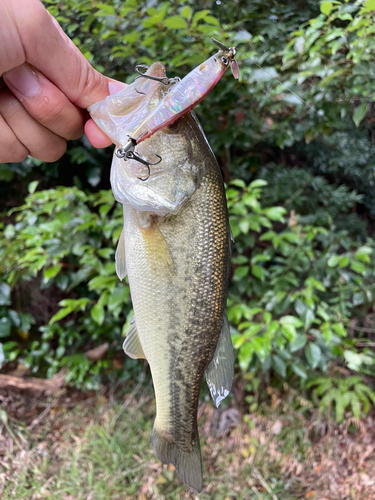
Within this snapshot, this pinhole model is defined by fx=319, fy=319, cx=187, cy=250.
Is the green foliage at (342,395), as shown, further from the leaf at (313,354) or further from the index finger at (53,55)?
the index finger at (53,55)

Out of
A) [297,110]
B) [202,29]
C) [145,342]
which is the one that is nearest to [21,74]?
[145,342]

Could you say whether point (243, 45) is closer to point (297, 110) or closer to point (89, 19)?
point (297, 110)

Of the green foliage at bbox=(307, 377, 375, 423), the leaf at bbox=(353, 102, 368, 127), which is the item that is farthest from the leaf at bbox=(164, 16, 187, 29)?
the green foliage at bbox=(307, 377, 375, 423)

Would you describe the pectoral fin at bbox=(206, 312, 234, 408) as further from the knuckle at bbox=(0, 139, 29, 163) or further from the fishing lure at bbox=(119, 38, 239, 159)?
the knuckle at bbox=(0, 139, 29, 163)

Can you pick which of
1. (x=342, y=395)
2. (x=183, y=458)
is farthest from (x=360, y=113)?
(x=342, y=395)

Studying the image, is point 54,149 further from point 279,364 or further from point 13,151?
point 279,364

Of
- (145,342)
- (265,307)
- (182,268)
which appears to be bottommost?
(265,307)
